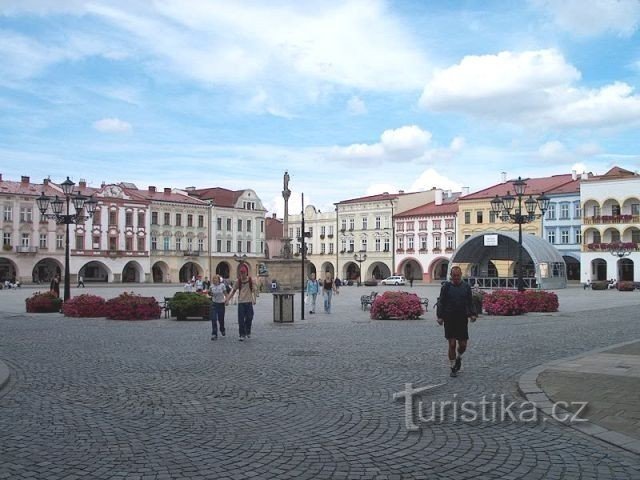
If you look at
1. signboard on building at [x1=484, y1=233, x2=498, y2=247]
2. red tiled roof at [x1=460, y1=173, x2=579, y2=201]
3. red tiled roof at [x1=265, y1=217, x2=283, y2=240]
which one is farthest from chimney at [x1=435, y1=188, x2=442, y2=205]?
signboard on building at [x1=484, y1=233, x2=498, y2=247]

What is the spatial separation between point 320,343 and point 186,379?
5413 millimetres

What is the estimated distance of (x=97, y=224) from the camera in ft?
254

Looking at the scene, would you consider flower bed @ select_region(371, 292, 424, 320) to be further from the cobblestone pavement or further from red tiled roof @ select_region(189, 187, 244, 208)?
red tiled roof @ select_region(189, 187, 244, 208)

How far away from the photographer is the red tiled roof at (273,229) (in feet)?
341

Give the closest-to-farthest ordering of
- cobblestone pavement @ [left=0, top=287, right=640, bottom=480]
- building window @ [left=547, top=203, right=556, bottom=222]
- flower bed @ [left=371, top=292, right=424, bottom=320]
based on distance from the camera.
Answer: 1. cobblestone pavement @ [left=0, top=287, right=640, bottom=480]
2. flower bed @ [left=371, top=292, right=424, bottom=320]
3. building window @ [left=547, top=203, right=556, bottom=222]

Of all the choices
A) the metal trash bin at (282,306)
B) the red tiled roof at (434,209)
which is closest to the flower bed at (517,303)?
the metal trash bin at (282,306)

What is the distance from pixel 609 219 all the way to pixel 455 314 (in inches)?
2532

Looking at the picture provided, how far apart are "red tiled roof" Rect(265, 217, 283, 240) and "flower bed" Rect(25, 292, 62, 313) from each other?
76.6 meters

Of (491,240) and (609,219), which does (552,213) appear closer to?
(609,219)

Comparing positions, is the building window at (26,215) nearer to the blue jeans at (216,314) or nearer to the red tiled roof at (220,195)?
the red tiled roof at (220,195)

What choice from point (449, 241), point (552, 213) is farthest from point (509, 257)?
point (449, 241)

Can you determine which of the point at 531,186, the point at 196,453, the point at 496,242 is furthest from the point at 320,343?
the point at 531,186

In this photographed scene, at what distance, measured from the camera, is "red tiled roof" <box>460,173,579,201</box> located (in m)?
75.6

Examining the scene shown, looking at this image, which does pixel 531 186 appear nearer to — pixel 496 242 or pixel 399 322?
pixel 496 242
